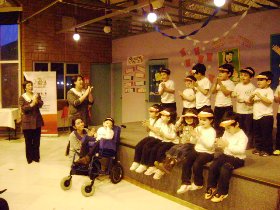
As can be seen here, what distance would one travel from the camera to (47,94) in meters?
9.93

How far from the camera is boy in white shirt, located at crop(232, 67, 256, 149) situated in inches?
213

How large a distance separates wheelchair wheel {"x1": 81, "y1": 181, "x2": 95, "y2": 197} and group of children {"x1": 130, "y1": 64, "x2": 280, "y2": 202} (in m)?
0.70

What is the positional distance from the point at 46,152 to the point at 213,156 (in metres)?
4.84

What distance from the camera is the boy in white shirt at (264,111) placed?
5096 mm

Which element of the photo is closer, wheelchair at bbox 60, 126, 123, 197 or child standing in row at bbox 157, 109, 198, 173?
child standing in row at bbox 157, 109, 198, 173

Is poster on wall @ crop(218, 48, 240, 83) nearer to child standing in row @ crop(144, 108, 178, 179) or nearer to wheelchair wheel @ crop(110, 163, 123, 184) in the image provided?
child standing in row @ crop(144, 108, 178, 179)

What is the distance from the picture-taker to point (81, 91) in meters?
6.73

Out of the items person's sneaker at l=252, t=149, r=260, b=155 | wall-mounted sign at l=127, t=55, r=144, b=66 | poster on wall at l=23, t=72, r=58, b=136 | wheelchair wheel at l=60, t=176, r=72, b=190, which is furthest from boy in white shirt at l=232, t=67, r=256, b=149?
A: poster on wall at l=23, t=72, r=58, b=136

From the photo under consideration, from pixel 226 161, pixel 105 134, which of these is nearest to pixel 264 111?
pixel 226 161

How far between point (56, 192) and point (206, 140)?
2.53 m

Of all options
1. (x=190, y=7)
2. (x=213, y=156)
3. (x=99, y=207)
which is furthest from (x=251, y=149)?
(x=190, y=7)

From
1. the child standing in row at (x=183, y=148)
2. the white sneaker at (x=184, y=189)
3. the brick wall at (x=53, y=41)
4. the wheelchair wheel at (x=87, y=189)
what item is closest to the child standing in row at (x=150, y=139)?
the child standing in row at (x=183, y=148)

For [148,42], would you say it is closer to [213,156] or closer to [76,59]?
[76,59]

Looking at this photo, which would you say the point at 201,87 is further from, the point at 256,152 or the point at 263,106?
the point at 256,152
